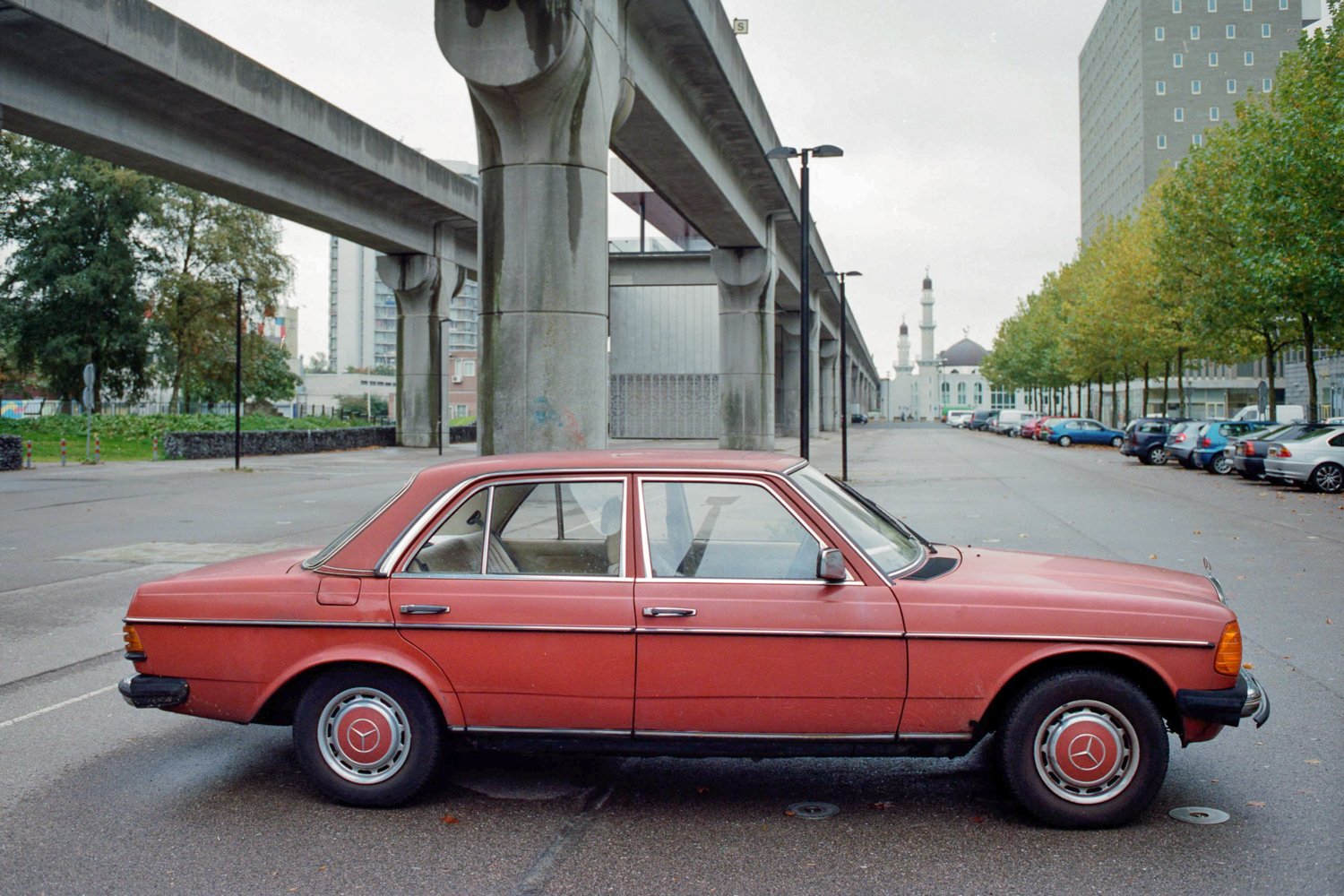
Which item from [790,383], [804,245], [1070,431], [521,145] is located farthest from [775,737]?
[790,383]

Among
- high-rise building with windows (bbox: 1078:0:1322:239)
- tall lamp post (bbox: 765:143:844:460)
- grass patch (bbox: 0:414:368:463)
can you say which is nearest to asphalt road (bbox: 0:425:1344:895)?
tall lamp post (bbox: 765:143:844:460)

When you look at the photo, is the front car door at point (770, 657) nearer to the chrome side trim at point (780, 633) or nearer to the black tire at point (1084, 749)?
the chrome side trim at point (780, 633)

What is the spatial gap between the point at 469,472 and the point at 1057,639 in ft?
8.08

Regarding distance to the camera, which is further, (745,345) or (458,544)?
(745,345)

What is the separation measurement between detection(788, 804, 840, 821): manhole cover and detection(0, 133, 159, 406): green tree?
5054cm

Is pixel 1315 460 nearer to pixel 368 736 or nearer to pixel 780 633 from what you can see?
pixel 780 633

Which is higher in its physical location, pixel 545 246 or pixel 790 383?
pixel 545 246

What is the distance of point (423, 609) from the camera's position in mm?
4566

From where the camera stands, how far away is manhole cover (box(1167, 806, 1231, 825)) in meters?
4.51

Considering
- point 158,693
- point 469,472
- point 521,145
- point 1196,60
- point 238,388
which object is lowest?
point 158,693

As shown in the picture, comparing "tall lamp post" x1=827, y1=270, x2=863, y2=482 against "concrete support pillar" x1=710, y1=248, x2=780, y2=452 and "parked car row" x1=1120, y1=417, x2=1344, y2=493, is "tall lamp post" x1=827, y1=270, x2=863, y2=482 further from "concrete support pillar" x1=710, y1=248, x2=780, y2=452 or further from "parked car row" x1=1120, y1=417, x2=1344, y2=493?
"parked car row" x1=1120, y1=417, x2=1344, y2=493

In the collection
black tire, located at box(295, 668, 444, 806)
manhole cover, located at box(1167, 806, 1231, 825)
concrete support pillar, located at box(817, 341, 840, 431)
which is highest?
concrete support pillar, located at box(817, 341, 840, 431)

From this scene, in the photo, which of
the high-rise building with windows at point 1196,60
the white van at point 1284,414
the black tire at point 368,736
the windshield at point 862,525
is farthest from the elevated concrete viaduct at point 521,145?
the high-rise building with windows at point 1196,60

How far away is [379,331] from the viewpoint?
192 meters
